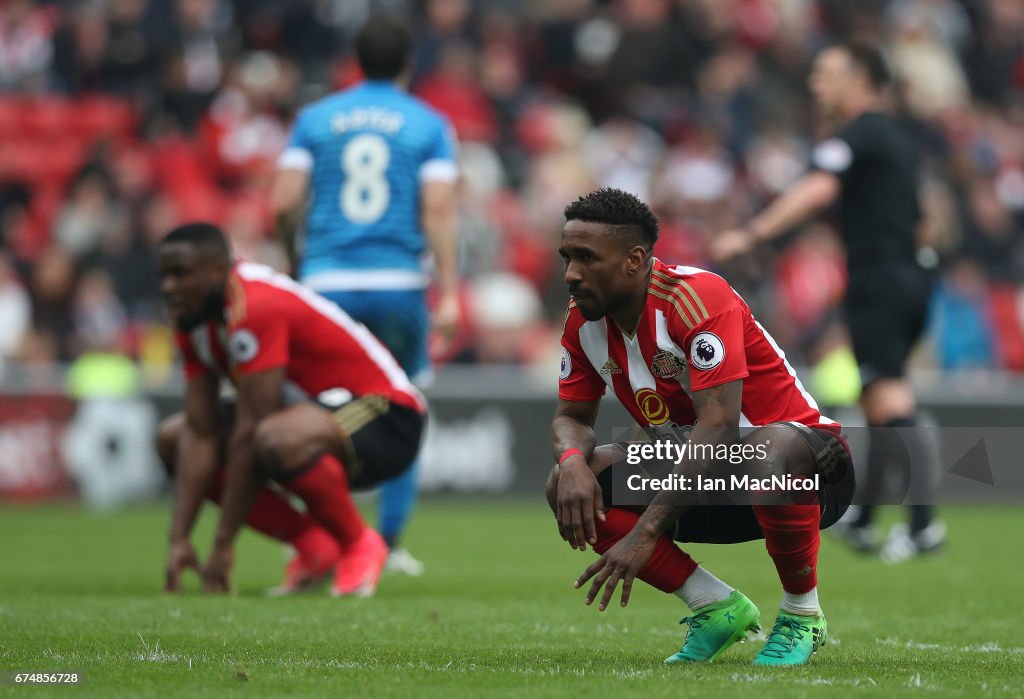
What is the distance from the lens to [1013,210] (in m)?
18.0

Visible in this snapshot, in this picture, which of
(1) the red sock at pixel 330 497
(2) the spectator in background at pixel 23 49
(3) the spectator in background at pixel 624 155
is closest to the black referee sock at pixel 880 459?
(1) the red sock at pixel 330 497

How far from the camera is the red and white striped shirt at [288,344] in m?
6.72

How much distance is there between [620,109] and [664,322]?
533 inches

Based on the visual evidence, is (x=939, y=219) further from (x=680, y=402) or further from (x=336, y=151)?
(x=680, y=402)

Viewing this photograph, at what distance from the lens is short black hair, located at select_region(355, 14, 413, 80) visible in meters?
8.32

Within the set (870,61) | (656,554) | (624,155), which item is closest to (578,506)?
(656,554)

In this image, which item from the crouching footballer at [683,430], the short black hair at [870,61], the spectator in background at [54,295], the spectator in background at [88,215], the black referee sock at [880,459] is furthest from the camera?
the spectator in background at [88,215]

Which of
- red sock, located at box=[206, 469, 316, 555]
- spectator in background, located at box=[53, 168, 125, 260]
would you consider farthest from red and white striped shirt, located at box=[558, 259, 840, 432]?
spectator in background, located at box=[53, 168, 125, 260]

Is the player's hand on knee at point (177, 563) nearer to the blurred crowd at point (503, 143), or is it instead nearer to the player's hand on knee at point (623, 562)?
the player's hand on knee at point (623, 562)

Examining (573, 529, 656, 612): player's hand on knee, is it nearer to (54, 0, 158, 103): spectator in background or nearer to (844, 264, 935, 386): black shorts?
(844, 264, 935, 386): black shorts

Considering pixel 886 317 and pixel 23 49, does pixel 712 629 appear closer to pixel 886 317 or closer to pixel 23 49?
pixel 886 317

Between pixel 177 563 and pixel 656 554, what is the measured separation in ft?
9.12

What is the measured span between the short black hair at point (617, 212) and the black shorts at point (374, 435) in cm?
265

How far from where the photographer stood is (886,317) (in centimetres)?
902
